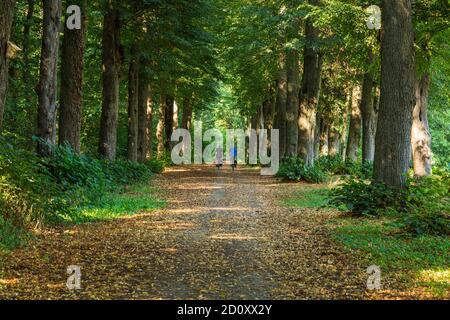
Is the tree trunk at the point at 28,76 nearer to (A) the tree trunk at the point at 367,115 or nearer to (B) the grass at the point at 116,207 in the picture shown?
(B) the grass at the point at 116,207

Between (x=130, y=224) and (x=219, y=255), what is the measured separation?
12.3 ft

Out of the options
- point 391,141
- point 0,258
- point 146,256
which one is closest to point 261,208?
point 391,141

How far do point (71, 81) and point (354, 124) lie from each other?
56.7 ft

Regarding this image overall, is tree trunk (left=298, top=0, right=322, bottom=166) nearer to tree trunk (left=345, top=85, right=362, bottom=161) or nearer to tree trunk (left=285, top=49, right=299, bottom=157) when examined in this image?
tree trunk (left=285, top=49, right=299, bottom=157)

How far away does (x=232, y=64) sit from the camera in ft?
113

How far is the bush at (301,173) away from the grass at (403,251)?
44.3ft

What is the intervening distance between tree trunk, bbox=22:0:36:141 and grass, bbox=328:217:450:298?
46.3 feet

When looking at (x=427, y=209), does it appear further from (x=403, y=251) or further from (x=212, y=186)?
(x=212, y=186)

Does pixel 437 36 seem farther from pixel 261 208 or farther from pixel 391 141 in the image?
pixel 261 208

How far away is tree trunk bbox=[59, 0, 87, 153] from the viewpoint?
16.8 metres

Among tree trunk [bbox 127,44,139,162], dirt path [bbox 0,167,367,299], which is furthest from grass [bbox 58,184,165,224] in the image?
tree trunk [bbox 127,44,139,162]

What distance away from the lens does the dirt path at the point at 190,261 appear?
6930mm

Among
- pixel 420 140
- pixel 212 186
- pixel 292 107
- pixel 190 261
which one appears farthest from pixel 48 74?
pixel 292 107

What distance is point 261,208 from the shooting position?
16094 mm
